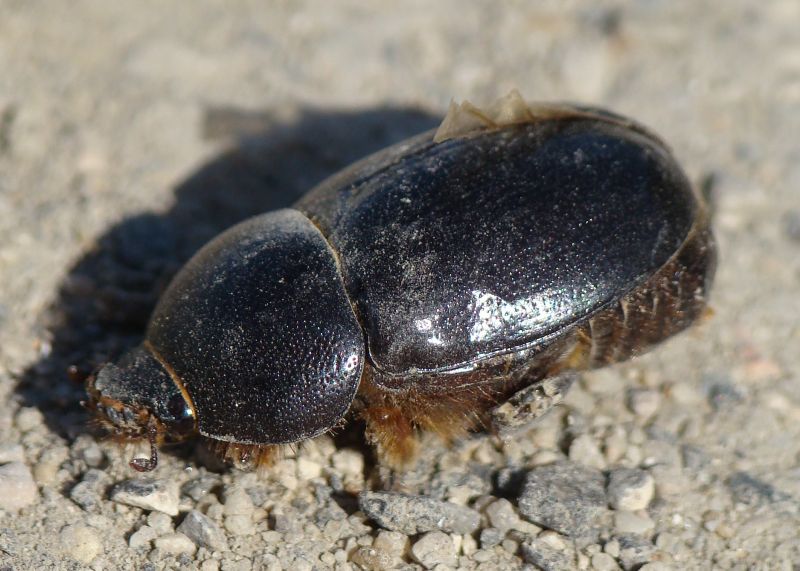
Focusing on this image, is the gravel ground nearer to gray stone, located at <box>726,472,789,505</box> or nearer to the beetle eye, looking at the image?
gray stone, located at <box>726,472,789,505</box>

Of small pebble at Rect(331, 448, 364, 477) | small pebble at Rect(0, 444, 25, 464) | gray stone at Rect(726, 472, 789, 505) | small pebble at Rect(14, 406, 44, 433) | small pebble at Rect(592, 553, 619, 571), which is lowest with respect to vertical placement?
small pebble at Rect(0, 444, 25, 464)

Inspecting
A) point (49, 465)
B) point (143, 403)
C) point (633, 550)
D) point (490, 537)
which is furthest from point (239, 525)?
point (633, 550)

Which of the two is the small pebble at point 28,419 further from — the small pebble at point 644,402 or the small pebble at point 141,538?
the small pebble at point 644,402

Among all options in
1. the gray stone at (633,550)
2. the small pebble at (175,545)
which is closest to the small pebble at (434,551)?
the gray stone at (633,550)

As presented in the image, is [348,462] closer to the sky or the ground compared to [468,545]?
closer to the sky

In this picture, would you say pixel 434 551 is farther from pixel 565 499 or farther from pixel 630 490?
pixel 630 490

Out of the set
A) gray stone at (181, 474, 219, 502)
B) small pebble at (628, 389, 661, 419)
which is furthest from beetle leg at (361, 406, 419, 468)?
small pebble at (628, 389, 661, 419)
